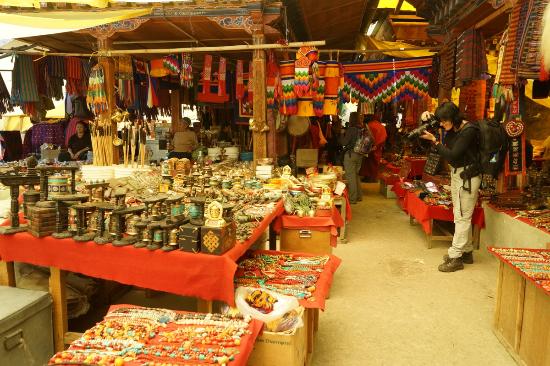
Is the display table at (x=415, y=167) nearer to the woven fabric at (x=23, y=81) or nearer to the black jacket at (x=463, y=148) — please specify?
the black jacket at (x=463, y=148)

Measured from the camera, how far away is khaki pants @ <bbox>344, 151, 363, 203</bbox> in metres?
8.35

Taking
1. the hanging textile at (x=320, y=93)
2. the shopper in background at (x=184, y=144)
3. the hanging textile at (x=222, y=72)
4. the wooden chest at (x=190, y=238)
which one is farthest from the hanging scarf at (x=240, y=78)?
the wooden chest at (x=190, y=238)

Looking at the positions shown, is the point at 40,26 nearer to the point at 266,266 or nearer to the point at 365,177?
the point at 266,266

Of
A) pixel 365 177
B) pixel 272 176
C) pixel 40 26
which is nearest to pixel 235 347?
pixel 40 26

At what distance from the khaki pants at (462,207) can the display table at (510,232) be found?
478mm

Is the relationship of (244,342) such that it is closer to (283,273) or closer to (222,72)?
(283,273)

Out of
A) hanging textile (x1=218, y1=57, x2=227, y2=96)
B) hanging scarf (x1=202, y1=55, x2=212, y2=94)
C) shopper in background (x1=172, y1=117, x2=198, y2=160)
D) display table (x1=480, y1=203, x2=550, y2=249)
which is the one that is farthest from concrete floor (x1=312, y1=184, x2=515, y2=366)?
shopper in background (x1=172, y1=117, x2=198, y2=160)

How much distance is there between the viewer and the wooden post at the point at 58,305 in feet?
9.85

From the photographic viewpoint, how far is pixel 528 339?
291 centimetres

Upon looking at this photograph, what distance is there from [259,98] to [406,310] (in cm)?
337

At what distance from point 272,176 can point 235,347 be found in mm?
3644

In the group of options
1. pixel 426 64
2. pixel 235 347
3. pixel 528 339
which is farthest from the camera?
pixel 426 64

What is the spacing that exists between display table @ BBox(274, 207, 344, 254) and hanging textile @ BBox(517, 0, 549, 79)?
2.17 metres

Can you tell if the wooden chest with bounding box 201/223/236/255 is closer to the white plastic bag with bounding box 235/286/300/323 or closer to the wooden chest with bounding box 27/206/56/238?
the white plastic bag with bounding box 235/286/300/323
